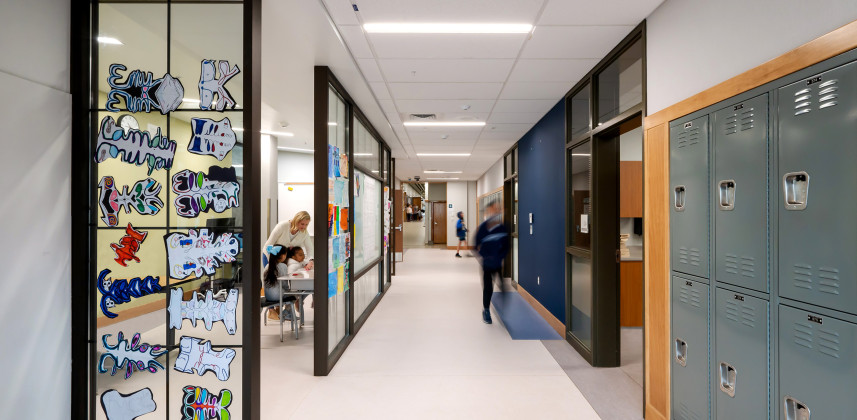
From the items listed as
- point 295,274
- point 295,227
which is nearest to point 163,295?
point 295,274

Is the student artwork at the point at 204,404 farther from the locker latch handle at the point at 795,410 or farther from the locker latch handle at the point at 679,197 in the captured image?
the locker latch handle at the point at 679,197

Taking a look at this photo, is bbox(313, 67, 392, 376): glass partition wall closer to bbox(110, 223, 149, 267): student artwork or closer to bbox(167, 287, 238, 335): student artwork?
bbox(167, 287, 238, 335): student artwork

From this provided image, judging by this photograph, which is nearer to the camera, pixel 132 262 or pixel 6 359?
pixel 6 359

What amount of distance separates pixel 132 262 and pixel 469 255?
12.1m

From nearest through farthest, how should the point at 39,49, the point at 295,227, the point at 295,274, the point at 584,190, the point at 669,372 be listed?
the point at 39,49, the point at 669,372, the point at 584,190, the point at 295,274, the point at 295,227

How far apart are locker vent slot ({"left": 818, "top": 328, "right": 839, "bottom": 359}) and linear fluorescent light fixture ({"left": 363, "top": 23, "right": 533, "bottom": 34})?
243 cm

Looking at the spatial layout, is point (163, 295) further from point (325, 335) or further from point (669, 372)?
point (669, 372)

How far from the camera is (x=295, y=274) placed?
191 inches

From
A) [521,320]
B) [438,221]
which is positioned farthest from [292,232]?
[438,221]

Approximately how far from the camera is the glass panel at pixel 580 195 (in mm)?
4211

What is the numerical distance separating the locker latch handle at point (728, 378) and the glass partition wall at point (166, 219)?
101 inches

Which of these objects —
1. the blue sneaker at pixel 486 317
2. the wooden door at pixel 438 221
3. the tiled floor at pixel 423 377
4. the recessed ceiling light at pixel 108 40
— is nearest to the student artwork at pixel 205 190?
the recessed ceiling light at pixel 108 40

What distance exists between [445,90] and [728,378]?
3520mm

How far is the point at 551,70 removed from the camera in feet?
12.6
